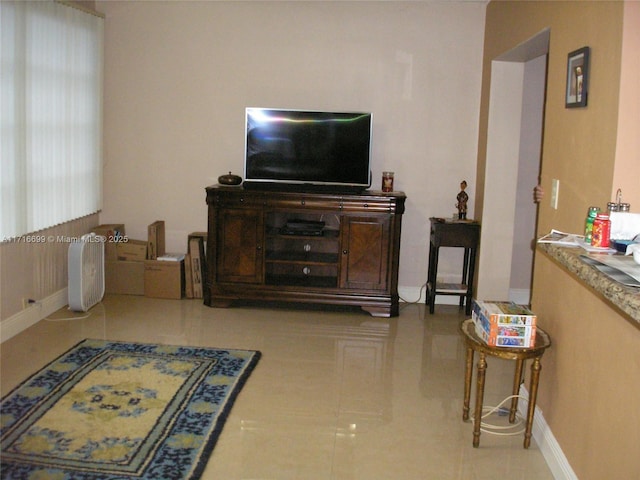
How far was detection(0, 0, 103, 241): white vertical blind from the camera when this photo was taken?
4562mm

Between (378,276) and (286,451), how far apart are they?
2.47 m

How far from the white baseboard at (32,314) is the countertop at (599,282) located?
11.7 feet

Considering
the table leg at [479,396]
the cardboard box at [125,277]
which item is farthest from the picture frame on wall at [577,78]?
the cardboard box at [125,277]

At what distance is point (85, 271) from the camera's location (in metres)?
5.35

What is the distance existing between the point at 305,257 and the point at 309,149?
0.89 meters

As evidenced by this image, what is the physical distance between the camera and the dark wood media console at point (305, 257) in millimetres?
5508

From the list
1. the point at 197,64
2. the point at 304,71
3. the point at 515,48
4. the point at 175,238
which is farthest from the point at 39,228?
the point at 515,48

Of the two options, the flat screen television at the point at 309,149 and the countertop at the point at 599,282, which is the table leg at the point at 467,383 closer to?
the countertop at the point at 599,282

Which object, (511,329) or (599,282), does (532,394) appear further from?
(599,282)

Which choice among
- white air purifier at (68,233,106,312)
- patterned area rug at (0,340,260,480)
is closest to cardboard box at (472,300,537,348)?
patterned area rug at (0,340,260,480)

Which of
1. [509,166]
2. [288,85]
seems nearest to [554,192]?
[509,166]

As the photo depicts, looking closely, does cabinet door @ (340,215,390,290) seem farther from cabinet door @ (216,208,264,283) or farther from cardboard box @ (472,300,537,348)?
cardboard box @ (472,300,537,348)

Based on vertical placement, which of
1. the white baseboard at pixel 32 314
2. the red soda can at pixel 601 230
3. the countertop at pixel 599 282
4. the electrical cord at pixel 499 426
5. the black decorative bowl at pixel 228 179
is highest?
the black decorative bowl at pixel 228 179

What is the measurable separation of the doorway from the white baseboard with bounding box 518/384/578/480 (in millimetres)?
2118
